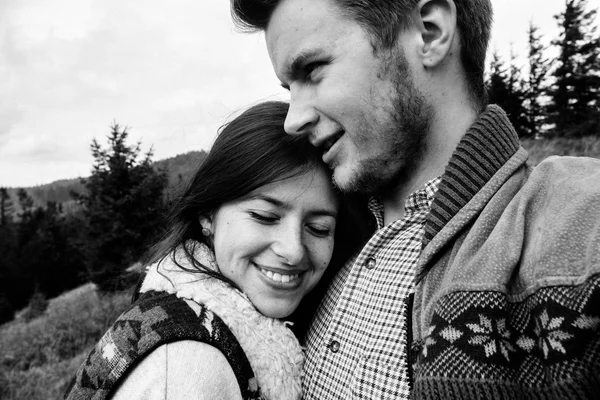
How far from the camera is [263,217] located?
189cm

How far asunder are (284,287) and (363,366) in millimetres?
497

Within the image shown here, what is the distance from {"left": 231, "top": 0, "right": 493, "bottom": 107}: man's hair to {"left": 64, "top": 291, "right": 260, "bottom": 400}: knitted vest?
1.22 meters

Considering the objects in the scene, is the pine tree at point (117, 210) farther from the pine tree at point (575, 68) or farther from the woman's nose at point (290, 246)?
the pine tree at point (575, 68)

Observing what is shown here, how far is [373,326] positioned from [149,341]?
74 centimetres

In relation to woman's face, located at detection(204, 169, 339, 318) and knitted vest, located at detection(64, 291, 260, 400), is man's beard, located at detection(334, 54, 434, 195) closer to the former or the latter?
woman's face, located at detection(204, 169, 339, 318)

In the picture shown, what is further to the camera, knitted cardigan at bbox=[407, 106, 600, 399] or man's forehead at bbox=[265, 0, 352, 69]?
man's forehead at bbox=[265, 0, 352, 69]

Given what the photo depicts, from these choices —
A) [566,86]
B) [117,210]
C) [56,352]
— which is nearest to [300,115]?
[56,352]

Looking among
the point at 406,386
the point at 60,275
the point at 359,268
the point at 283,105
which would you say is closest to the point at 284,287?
the point at 359,268

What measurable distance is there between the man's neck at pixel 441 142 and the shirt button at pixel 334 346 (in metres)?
0.72

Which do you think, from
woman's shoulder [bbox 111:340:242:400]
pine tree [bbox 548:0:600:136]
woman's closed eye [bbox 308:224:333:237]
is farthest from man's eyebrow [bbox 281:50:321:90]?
pine tree [bbox 548:0:600:136]

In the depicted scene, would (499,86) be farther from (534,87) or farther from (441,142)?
(441,142)

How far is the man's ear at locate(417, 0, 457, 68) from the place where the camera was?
188cm

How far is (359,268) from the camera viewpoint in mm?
1799

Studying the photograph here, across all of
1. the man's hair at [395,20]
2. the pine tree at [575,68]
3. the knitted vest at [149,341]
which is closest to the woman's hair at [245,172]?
the knitted vest at [149,341]
